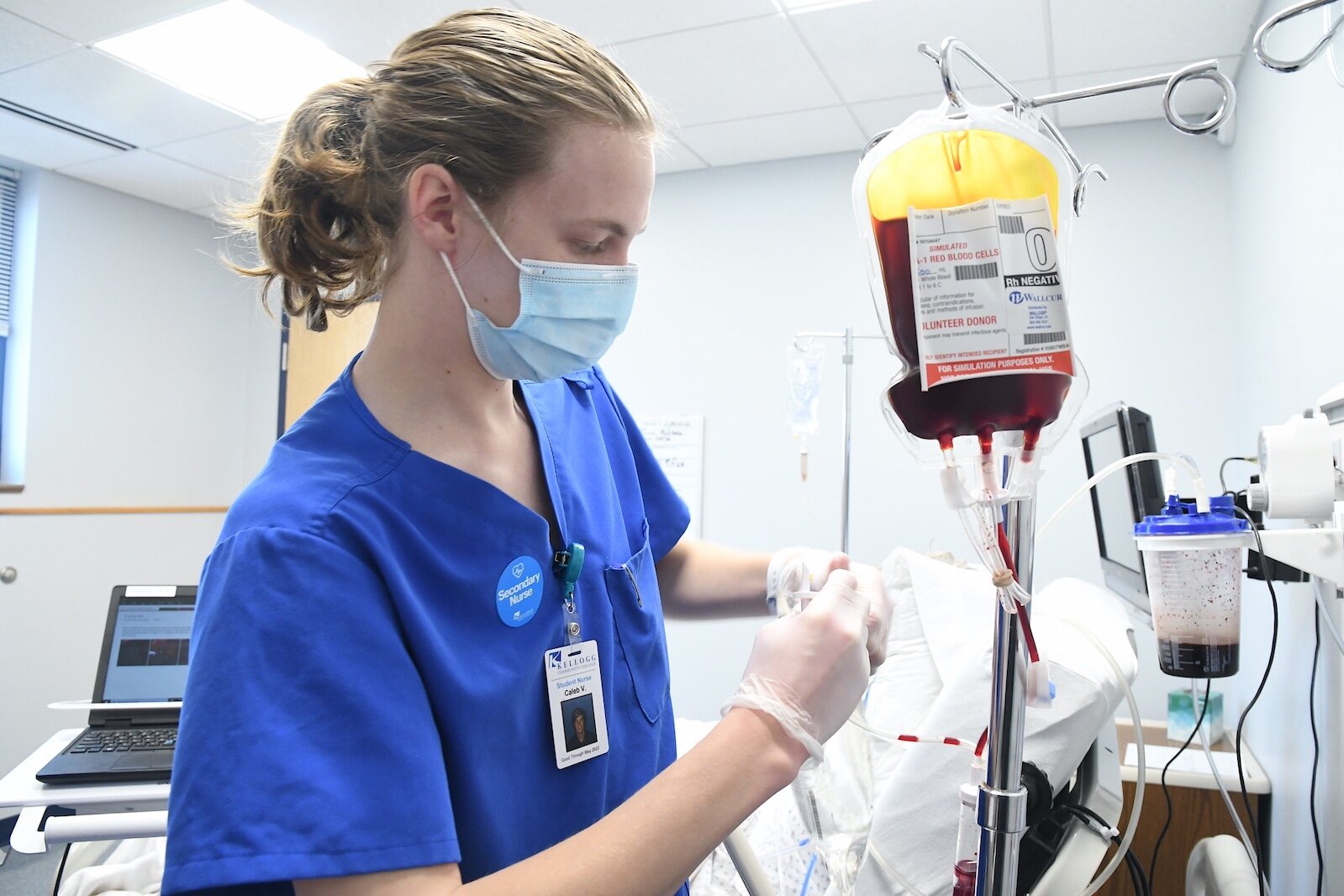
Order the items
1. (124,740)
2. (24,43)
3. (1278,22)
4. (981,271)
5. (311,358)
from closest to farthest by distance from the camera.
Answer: (981,271)
(1278,22)
(124,740)
(24,43)
(311,358)

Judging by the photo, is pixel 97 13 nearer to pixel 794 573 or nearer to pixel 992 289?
pixel 794 573

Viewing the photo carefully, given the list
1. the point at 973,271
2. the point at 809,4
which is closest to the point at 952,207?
the point at 973,271

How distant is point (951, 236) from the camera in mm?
525

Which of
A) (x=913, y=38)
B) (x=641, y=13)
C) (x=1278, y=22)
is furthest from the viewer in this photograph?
(x=913, y=38)

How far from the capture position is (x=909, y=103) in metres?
3.00

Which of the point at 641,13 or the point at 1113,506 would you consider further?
the point at 641,13

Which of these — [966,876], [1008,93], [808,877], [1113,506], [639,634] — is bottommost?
[808,877]

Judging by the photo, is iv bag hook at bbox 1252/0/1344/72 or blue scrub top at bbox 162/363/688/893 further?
Answer: iv bag hook at bbox 1252/0/1344/72

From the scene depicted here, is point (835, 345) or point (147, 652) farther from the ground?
point (835, 345)

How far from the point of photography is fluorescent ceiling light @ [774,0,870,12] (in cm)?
238

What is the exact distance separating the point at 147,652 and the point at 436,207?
151cm

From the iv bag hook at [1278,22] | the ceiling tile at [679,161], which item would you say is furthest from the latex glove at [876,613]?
the ceiling tile at [679,161]

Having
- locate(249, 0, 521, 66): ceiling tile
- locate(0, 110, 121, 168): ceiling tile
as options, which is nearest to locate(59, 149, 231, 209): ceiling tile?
locate(0, 110, 121, 168): ceiling tile

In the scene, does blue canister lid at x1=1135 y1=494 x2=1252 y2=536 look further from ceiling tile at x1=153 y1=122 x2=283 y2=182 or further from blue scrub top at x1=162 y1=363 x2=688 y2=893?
ceiling tile at x1=153 y1=122 x2=283 y2=182
